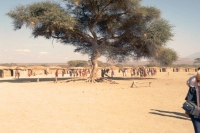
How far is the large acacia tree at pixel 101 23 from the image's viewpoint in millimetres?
24250

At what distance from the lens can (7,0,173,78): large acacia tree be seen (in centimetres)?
2425

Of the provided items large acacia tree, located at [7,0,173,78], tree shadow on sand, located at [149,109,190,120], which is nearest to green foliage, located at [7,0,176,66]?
large acacia tree, located at [7,0,173,78]

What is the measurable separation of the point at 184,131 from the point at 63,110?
4.85 metres

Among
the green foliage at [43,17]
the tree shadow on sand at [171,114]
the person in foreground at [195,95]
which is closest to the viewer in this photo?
the person in foreground at [195,95]

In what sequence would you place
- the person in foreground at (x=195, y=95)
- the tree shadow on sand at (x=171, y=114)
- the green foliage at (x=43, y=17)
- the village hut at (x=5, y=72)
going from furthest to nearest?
1. the village hut at (x=5, y=72)
2. the green foliage at (x=43, y=17)
3. the tree shadow on sand at (x=171, y=114)
4. the person in foreground at (x=195, y=95)

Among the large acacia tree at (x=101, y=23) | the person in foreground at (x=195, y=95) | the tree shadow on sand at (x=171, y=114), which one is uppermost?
the large acacia tree at (x=101, y=23)

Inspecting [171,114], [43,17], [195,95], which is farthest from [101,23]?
[195,95]

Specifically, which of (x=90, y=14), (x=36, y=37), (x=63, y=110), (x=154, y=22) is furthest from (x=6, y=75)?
(x=63, y=110)

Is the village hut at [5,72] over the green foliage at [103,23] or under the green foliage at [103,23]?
under

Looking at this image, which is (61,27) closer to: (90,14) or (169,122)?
(90,14)

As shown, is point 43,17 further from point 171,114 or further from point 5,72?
point 5,72

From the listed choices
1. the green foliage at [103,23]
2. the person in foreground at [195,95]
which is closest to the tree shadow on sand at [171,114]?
the person in foreground at [195,95]

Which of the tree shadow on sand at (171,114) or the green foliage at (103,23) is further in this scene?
the green foliage at (103,23)

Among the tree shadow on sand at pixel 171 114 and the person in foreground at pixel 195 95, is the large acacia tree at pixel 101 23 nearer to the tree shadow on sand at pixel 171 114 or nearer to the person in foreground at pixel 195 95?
the tree shadow on sand at pixel 171 114
